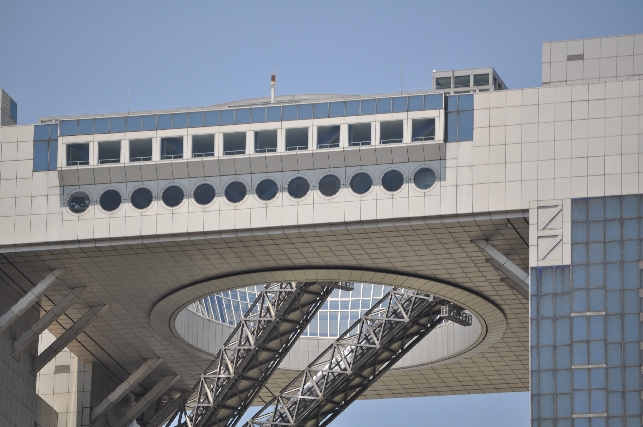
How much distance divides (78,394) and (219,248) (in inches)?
830

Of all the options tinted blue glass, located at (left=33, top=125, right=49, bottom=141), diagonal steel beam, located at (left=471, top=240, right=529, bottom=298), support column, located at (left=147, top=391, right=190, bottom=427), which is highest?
tinted blue glass, located at (left=33, top=125, right=49, bottom=141)

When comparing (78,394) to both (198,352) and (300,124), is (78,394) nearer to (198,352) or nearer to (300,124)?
(198,352)

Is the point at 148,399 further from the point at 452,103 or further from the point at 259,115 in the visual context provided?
the point at 452,103

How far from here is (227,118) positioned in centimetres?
8062

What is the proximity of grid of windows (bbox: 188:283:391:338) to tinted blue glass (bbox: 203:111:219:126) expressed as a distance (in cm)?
3653

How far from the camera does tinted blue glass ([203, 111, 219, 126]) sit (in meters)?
80.8

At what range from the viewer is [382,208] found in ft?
255

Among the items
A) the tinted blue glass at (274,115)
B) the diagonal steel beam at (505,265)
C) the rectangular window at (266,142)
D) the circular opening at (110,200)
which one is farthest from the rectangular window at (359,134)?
the circular opening at (110,200)

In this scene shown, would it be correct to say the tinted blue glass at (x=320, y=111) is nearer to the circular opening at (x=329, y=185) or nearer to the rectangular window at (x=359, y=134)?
the rectangular window at (x=359, y=134)

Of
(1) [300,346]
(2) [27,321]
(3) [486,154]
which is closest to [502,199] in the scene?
(3) [486,154]

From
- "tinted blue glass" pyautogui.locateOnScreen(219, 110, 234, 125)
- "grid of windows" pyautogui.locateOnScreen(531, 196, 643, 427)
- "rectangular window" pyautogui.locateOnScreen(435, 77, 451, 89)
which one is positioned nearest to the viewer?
"grid of windows" pyautogui.locateOnScreen(531, 196, 643, 427)

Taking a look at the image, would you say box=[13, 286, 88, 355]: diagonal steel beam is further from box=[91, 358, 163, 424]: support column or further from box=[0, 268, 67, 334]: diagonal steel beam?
box=[91, 358, 163, 424]: support column

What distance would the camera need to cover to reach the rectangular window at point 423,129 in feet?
255

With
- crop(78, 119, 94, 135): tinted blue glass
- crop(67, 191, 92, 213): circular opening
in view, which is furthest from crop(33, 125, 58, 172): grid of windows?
crop(67, 191, 92, 213): circular opening
